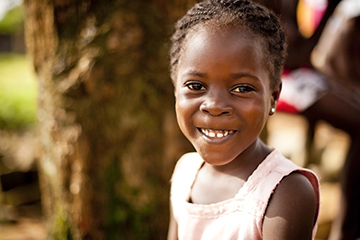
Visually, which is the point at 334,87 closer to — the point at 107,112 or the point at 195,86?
the point at 107,112

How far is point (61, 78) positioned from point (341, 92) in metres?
1.93

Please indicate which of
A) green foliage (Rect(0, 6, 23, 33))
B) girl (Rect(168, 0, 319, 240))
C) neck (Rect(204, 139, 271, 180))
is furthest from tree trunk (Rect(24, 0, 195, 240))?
green foliage (Rect(0, 6, 23, 33))

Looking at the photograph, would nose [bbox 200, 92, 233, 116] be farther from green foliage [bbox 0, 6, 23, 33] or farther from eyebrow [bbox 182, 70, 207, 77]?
green foliage [bbox 0, 6, 23, 33]

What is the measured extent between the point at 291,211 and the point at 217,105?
384 millimetres

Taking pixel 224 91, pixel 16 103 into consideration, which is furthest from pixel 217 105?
pixel 16 103

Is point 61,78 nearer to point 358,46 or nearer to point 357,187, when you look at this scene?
point 357,187

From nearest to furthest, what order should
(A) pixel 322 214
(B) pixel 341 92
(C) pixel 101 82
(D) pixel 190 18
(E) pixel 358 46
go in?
(D) pixel 190 18 → (C) pixel 101 82 → (B) pixel 341 92 → (E) pixel 358 46 → (A) pixel 322 214

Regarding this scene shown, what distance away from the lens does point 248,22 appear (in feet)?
4.43

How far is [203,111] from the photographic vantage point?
1385mm

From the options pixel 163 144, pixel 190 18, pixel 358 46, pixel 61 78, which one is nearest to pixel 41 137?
pixel 61 78

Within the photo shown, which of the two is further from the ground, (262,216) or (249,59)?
(249,59)

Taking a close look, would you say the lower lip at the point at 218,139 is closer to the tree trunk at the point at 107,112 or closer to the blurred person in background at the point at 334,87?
the tree trunk at the point at 107,112

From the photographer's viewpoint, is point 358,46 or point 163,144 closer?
point 163,144

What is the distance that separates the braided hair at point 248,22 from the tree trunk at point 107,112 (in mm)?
944
